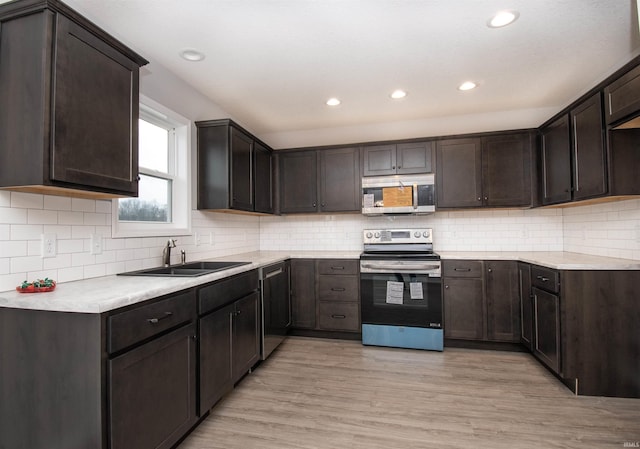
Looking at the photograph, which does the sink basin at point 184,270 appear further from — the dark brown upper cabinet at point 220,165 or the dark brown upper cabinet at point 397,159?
the dark brown upper cabinet at point 397,159

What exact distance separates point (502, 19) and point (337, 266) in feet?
8.29

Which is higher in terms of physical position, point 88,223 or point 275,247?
point 88,223

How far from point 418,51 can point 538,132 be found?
1853mm

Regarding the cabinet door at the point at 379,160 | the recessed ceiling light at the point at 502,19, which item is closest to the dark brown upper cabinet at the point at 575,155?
the recessed ceiling light at the point at 502,19

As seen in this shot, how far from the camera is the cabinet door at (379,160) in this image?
12.1 ft

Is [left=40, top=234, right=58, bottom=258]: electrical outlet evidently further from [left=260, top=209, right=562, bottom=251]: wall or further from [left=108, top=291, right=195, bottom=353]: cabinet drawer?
[left=260, top=209, right=562, bottom=251]: wall

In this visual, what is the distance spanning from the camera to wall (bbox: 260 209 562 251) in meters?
3.62

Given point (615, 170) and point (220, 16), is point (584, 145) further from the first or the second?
point (220, 16)

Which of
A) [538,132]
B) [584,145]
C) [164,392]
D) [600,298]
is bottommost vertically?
[164,392]

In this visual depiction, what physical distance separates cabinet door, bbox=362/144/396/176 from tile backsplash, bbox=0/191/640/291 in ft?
2.02

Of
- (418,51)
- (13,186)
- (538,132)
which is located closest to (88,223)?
(13,186)

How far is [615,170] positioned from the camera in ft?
7.48

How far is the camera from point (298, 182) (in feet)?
13.1

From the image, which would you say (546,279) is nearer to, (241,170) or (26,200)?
(241,170)
